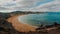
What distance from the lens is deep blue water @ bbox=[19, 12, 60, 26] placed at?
4.65 ft

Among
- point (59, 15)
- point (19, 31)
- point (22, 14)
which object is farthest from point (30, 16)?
point (59, 15)

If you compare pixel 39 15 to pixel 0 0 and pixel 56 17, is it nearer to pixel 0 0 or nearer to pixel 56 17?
pixel 56 17

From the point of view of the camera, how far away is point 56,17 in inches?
55.8

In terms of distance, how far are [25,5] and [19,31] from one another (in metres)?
0.28

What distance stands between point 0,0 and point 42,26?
0.52m

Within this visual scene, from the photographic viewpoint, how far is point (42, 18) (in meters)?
1.43

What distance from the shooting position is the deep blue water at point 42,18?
4.65 feet

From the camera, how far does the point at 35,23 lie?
1.42 m

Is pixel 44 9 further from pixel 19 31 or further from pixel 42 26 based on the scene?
pixel 19 31

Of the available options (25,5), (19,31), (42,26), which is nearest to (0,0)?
(25,5)

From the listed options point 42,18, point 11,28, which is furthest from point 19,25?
point 42,18

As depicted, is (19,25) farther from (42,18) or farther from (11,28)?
(42,18)

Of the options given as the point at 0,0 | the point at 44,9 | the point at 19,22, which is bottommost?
the point at 19,22

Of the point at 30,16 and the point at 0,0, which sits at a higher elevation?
the point at 0,0
